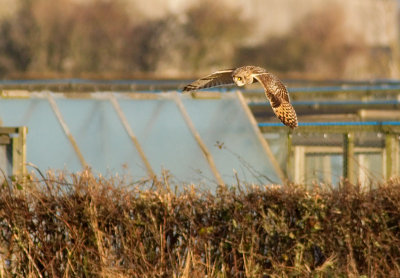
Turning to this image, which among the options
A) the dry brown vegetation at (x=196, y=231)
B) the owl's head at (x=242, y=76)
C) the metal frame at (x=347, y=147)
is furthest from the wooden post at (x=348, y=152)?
the owl's head at (x=242, y=76)

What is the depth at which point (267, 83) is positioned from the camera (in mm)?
6414

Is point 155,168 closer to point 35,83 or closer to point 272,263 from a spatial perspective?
point 272,263

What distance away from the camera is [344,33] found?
57.3 meters

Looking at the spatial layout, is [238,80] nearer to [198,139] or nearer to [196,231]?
[196,231]

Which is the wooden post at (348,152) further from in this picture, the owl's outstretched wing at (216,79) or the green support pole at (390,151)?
the owl's outstretched wing at (216,79)

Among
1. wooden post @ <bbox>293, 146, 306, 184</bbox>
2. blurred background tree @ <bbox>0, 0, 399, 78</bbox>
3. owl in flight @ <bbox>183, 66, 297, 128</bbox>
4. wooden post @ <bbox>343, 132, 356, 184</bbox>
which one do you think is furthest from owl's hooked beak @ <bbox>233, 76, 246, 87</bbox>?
blurred background tree @ <bbox>0, 0, 399, 78</bbox>

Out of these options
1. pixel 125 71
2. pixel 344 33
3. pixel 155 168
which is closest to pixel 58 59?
pixel 125 71

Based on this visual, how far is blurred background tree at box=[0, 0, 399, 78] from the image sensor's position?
44500 millimetres

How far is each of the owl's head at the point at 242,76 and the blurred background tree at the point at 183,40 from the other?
35453 millimetres

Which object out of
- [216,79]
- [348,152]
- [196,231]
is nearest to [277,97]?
[216,79]

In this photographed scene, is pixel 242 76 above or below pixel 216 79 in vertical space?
below

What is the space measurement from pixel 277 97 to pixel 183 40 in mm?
42353

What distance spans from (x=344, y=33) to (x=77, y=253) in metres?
50.4

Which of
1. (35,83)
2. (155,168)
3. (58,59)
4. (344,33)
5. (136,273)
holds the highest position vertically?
(344,33)
